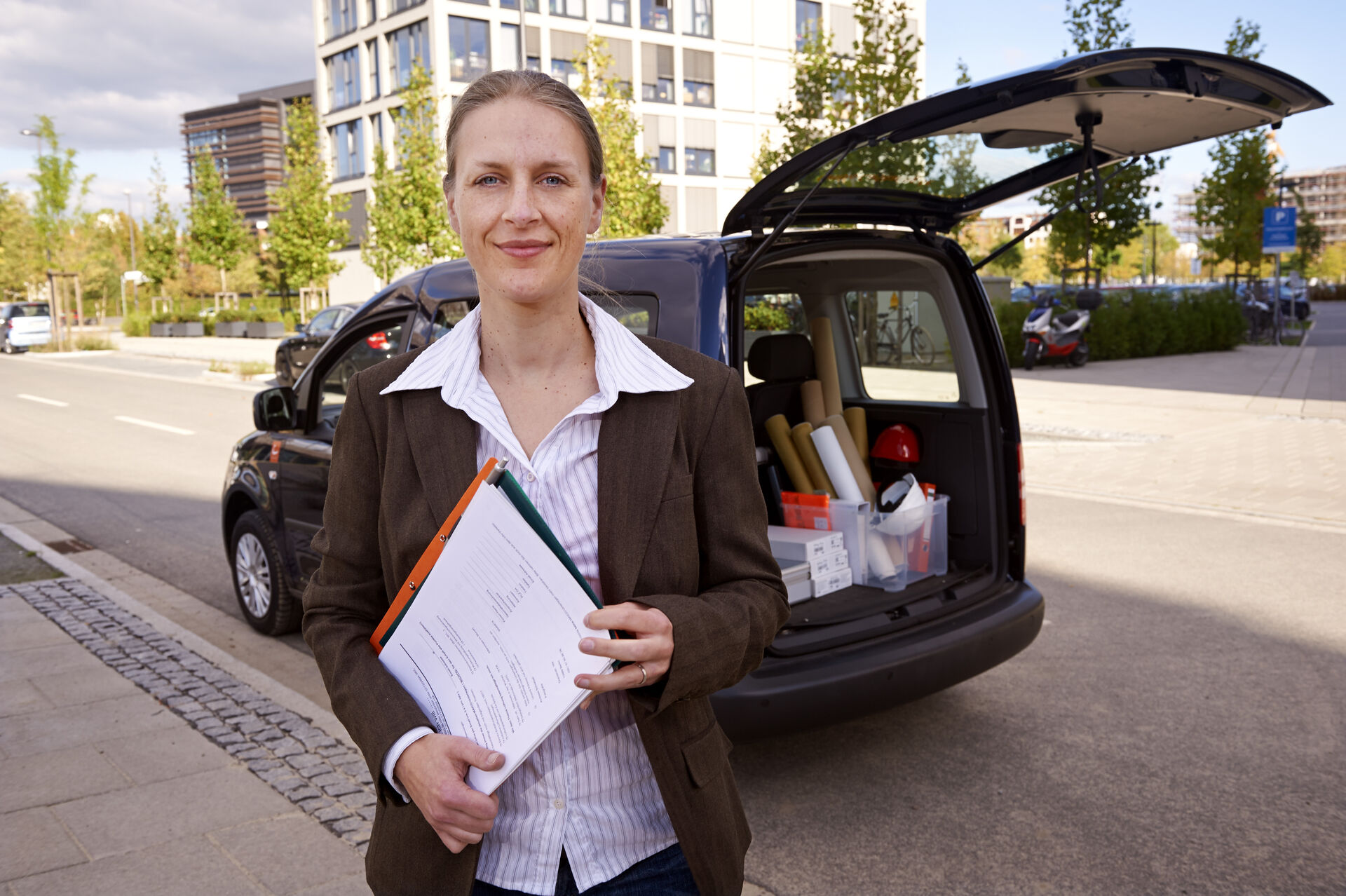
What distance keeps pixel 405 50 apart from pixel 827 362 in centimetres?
4677

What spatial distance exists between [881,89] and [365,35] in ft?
122

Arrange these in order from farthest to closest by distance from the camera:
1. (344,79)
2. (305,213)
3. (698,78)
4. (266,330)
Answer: (698,78)
(344,79)
(266,330)
(305,213)

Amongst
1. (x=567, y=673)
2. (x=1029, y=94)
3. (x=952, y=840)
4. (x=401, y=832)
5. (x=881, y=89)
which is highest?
(x=881, y=89)

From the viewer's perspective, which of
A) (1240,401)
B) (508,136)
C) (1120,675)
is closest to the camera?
(508,136)

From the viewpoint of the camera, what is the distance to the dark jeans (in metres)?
1.56

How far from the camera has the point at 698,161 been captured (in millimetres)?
51938

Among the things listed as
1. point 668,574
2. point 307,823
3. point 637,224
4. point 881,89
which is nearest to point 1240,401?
point 881,89

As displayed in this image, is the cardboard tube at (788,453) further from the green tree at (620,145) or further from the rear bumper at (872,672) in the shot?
the green tree at (620,145)

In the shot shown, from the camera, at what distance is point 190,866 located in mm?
3346

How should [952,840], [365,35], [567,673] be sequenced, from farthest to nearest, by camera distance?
[365,35], [952,840], [567,673]

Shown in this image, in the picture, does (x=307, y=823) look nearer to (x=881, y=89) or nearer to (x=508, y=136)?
(x=508, y=136)

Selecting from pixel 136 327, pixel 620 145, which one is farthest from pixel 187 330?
pixel 620 145

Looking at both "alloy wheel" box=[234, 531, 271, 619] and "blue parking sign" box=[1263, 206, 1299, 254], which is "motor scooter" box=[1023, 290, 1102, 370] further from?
"alloy wheel" box=[234, 531, 271, 619]

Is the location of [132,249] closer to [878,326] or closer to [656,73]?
[656,73]
